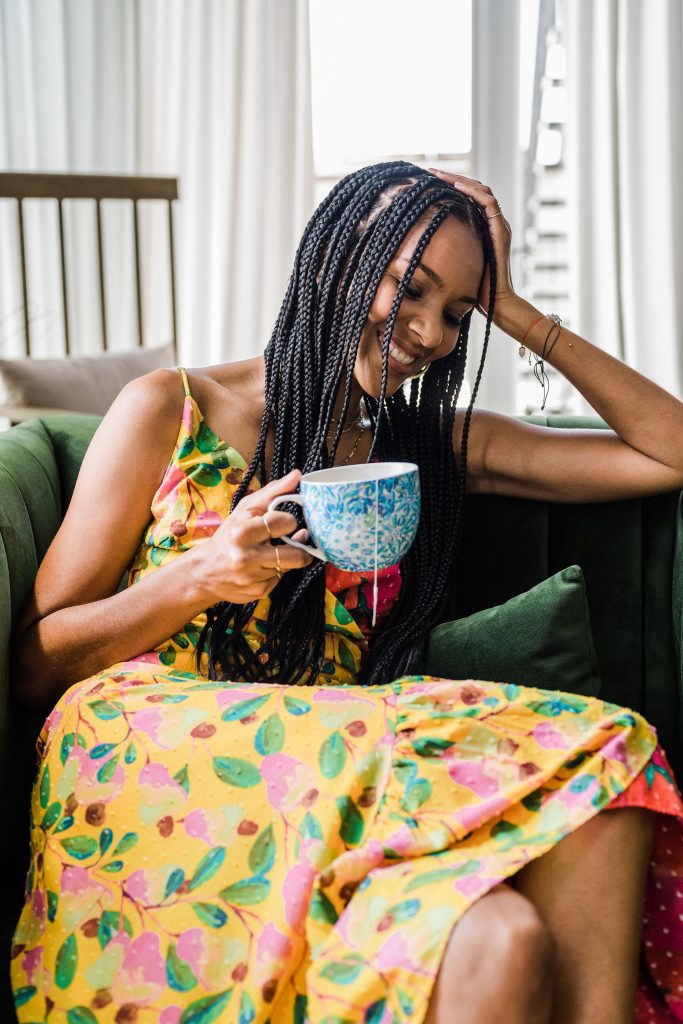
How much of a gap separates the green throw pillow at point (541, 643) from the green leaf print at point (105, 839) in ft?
1.63

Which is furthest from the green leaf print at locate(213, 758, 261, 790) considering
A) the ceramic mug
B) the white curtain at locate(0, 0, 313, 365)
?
the white curtain at locate(0, 0, 313, 365)

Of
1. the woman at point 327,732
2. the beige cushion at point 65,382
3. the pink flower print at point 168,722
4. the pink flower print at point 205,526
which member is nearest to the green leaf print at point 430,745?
the woman at point 327,732

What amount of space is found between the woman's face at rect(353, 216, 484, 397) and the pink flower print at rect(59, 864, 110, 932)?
0.64 m

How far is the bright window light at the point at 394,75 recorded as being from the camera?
3078 mm

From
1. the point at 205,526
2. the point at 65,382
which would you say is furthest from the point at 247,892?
the point at 65,382

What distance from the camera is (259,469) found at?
49.2 inches

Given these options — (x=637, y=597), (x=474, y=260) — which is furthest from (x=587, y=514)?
(x=474, y=260)

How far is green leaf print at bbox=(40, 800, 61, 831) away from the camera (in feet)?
3.15

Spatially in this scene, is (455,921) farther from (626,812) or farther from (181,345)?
(181,345)

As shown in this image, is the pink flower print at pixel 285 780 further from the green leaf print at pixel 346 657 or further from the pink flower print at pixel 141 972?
the green leaf print at pixel 346 657

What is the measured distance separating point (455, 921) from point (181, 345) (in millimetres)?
2868

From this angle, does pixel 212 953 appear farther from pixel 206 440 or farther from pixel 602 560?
pixel 602 560

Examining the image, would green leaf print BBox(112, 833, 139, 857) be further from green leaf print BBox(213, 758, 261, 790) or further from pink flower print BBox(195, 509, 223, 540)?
pink flower print BBox(195, 509, 223, 540)

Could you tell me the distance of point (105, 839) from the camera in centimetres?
92
